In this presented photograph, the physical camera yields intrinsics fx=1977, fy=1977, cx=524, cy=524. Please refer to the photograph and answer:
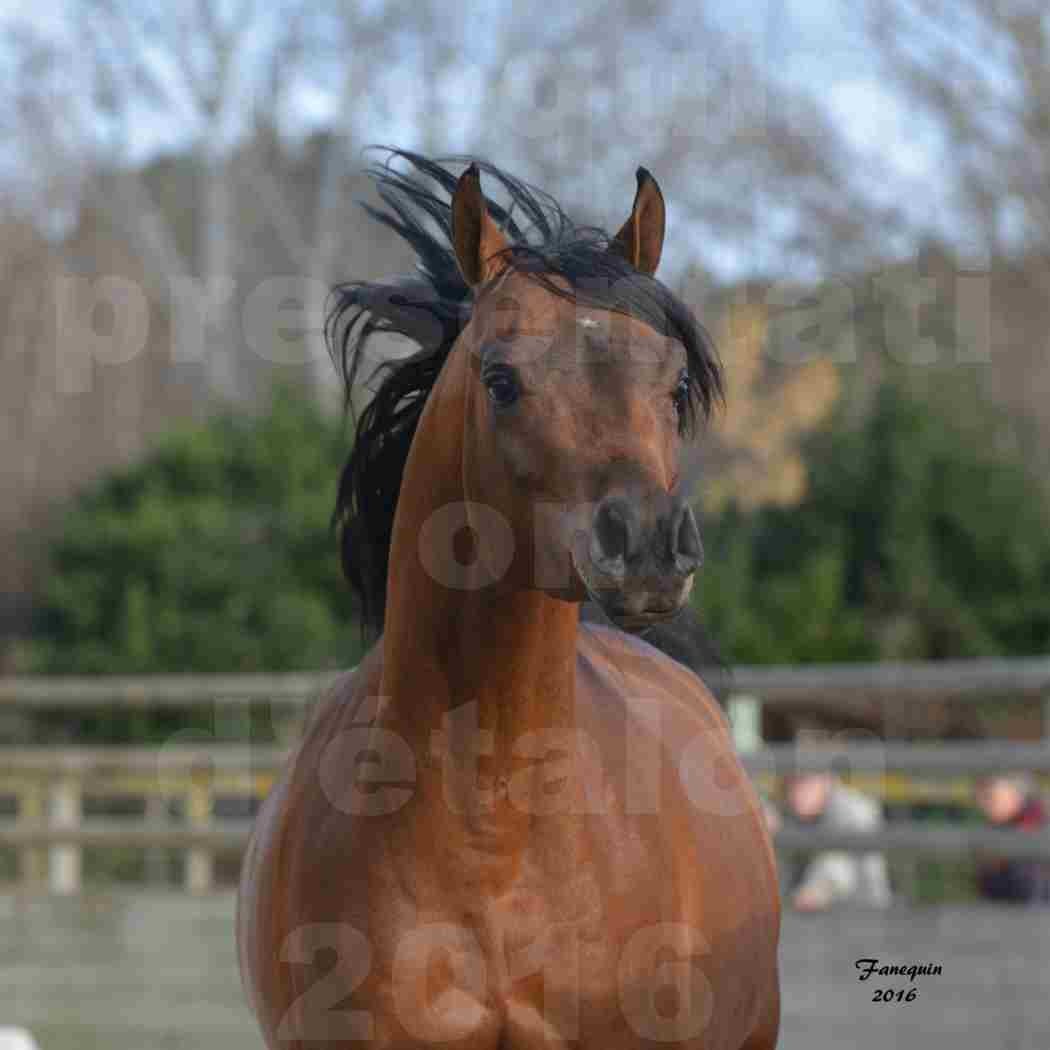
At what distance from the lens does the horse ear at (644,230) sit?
3057 millimetres

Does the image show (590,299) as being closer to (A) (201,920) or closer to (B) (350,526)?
(B) (350,526)

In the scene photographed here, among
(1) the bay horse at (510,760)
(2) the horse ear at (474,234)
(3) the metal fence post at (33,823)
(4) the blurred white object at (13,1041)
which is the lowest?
(3) the metal fence post at (33,823)

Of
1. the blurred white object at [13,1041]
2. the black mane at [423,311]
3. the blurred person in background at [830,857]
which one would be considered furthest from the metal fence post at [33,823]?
the black mane at [423,311]

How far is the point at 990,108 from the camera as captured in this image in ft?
54.1

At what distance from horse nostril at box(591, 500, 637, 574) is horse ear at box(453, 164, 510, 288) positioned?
0.63 m

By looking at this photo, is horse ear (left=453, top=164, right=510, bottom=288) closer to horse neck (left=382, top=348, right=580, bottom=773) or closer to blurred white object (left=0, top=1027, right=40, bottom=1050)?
horse neck (left=382, top=348, right=580, bottom=773)

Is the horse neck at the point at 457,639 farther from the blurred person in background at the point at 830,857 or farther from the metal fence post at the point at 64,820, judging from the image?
the metal fence post at the point at 64,820

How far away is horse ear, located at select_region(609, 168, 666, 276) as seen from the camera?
3057mm

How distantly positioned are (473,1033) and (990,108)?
1478 centimetres

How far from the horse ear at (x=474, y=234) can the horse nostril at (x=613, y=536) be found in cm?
63

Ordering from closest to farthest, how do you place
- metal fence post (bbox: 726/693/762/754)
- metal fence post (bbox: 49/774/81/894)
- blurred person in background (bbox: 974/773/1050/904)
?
blurred person in background (bbox: 974/773/1050/904)
metal fence post (bbox: 726/693/762/754)
metal fence post (bbox: 49/774/81/894)

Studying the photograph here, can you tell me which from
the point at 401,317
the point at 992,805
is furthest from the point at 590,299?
the point at 992,805

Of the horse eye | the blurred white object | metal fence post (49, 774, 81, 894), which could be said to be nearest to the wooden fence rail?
metal fence post (49, 774, 81, 894)

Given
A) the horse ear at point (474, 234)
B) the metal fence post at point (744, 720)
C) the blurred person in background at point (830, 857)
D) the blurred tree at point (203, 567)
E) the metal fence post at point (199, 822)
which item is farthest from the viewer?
the blurred tree at point (203, 567)
